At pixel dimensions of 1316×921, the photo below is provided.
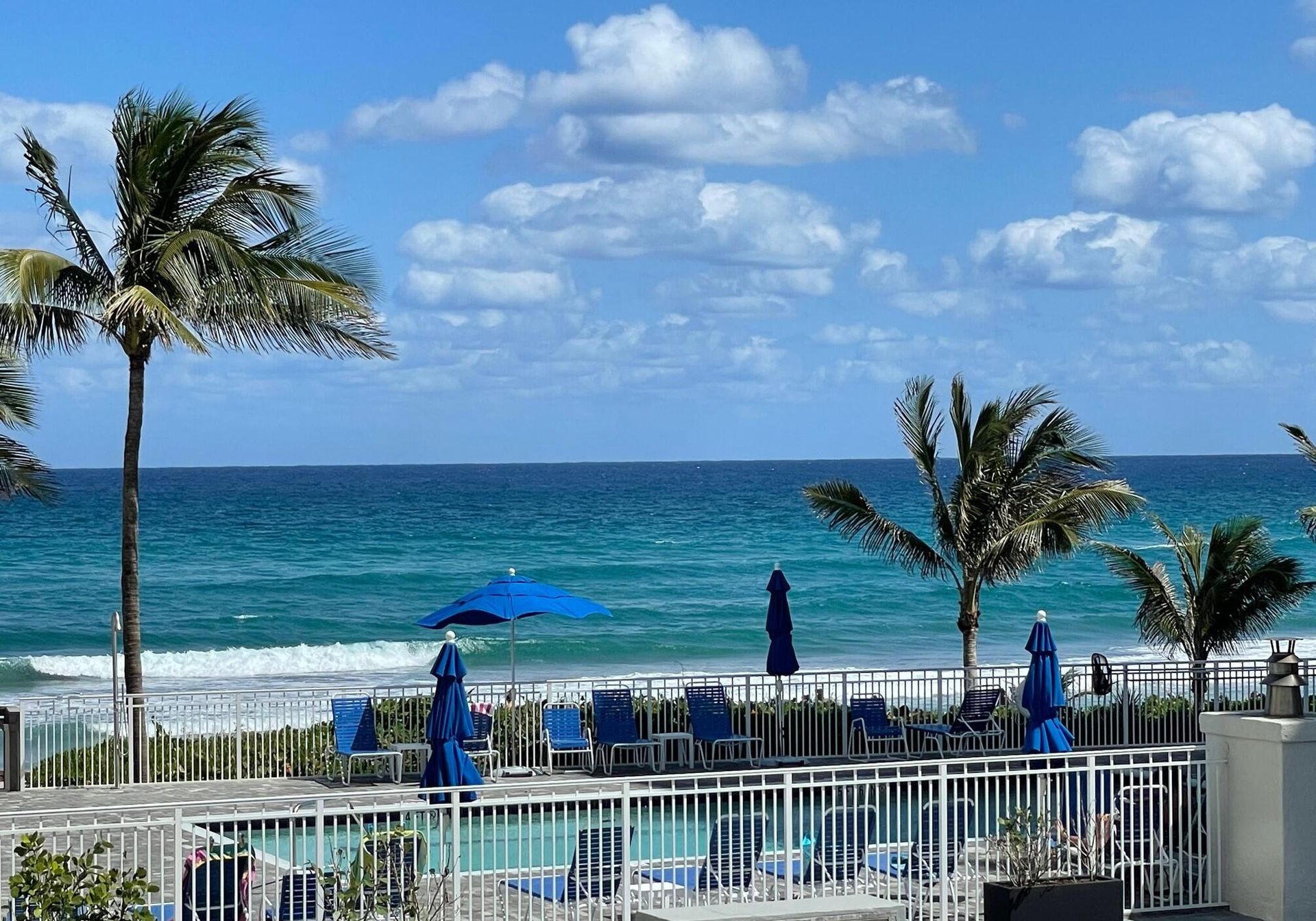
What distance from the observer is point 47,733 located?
1789cm

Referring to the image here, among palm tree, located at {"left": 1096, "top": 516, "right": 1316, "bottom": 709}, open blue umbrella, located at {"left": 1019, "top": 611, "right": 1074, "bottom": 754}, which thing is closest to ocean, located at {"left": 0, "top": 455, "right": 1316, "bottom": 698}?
palm tree, located at {"left": 1096, "top": 516, "right": 1316, "bottom": 709}

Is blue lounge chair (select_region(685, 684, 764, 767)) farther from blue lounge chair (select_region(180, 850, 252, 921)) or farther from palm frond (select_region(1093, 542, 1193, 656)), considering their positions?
blue lounge chair (select_region(180, 850, 252, 921))

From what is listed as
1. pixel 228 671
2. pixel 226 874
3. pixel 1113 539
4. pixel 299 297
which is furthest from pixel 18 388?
pixel 1113 539

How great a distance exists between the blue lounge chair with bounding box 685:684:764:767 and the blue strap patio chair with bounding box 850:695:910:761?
3.50 ft

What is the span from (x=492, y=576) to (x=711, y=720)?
43248 millimetres

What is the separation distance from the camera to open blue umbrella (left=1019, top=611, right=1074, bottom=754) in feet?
53.1

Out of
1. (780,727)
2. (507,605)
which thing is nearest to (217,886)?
(507,605)

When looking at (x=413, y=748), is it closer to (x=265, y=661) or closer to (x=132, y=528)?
(x=132, y=528)

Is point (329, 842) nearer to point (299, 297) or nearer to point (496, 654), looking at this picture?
point (299, 297)

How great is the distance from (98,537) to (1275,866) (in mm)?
64102

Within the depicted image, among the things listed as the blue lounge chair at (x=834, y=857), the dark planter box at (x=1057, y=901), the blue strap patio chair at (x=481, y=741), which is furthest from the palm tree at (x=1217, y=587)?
the dark planter box at (x=1057, y=901)

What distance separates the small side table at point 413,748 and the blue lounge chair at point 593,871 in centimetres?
688

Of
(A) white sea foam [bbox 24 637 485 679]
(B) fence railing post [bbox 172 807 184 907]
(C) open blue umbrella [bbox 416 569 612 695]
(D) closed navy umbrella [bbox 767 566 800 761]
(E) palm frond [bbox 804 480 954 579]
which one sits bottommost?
(A) white sea foam [bbox 24 637 485 679]

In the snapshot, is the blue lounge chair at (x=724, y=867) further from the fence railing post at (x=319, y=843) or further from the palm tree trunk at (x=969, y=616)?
the palm tree trunk at (x=969, y=616)
